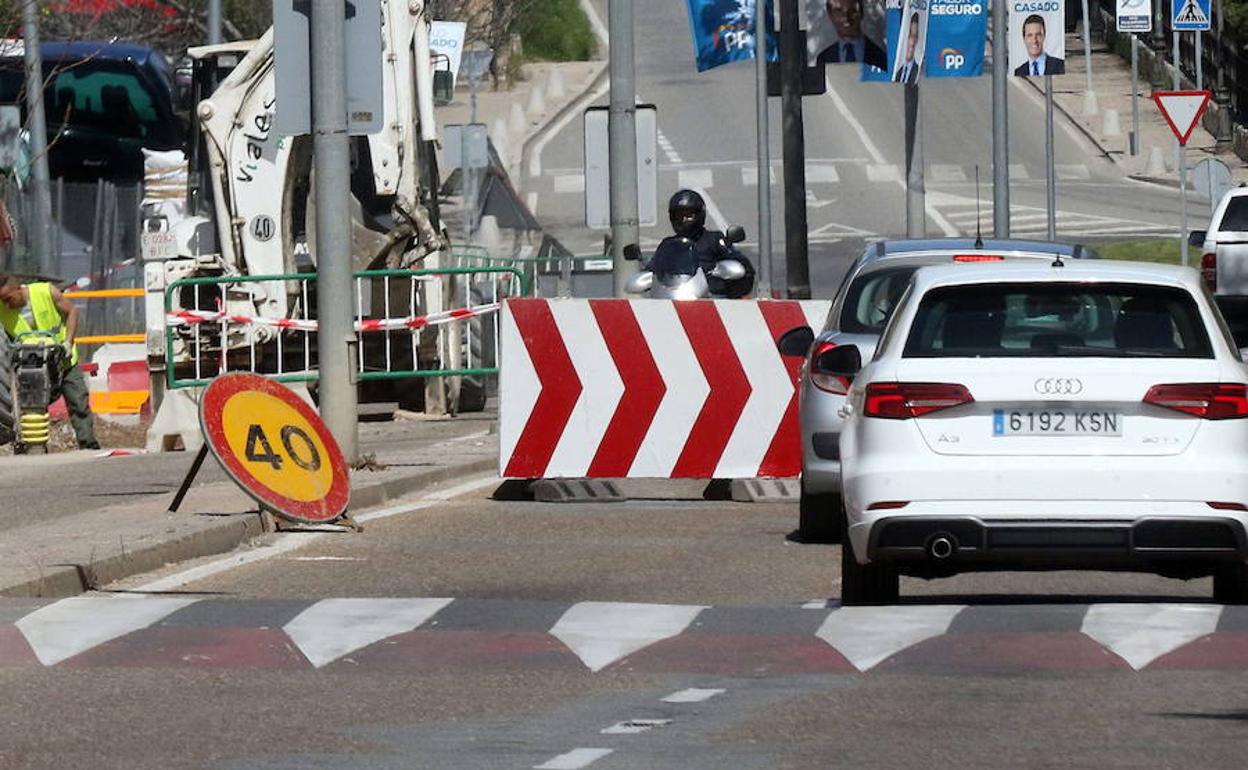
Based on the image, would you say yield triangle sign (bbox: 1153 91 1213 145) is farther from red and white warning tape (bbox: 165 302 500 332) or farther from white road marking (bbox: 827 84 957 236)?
white road marking (bbox: 827 84 957 236)

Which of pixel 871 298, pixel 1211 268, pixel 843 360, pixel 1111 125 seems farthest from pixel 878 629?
pixel 1111 125

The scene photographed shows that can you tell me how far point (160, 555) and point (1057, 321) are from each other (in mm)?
4519

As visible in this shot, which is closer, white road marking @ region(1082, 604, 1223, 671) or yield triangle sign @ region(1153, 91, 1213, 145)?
white road marking @ region(1082, 604, 1223, 671)

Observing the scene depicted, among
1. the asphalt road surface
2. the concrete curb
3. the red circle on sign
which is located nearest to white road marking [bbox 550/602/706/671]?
the asphalt road surface

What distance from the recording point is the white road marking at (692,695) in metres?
A: 9.27

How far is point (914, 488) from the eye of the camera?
35.5 feet

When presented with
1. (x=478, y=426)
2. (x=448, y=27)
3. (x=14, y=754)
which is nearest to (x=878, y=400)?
(x=14, y=754)

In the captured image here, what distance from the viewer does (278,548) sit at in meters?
14.5

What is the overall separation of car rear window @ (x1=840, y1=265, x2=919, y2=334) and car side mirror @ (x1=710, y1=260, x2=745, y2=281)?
164 inches

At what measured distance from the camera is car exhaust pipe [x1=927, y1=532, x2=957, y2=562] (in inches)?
424

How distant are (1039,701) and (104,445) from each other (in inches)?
697

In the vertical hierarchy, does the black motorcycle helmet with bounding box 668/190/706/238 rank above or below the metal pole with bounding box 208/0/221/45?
below

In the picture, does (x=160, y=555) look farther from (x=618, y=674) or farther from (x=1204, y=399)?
(x=1204, y=399)

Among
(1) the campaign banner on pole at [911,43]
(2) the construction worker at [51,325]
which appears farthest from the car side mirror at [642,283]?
(1) the campaign banner on pole at [911,43]
